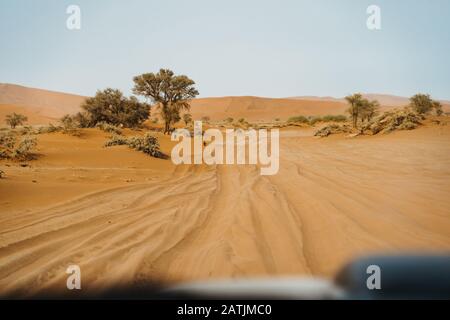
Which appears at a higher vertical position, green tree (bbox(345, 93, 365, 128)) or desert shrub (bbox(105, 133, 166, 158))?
green tree (bbox(345, 93, 365, 128))

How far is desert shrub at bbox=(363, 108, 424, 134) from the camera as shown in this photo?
14070 millimetres

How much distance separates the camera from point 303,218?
3.66 metres

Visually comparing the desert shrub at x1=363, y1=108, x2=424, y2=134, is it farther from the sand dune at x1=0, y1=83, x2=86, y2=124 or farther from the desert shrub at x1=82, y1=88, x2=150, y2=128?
the sand dune at x1=0, y1=83, x2=86, y2=124

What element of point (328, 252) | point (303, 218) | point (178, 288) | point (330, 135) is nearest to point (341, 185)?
point (303, 218)

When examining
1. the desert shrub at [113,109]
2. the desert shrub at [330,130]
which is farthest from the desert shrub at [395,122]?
the desert shrub at [113,109]

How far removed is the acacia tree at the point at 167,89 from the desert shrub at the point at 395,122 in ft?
41.4

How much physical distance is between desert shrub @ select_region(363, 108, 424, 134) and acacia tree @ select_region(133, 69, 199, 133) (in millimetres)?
12629

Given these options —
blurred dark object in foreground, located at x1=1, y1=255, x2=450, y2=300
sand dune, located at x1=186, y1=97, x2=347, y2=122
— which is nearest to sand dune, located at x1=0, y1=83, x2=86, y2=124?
sand dune, located at x1=186, y1=97, x2=347, y2=122

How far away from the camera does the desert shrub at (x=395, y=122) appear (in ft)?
46.2

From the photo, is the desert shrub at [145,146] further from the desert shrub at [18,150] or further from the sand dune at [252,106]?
the sand dune at [252,106]

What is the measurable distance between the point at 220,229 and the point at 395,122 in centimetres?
1390
